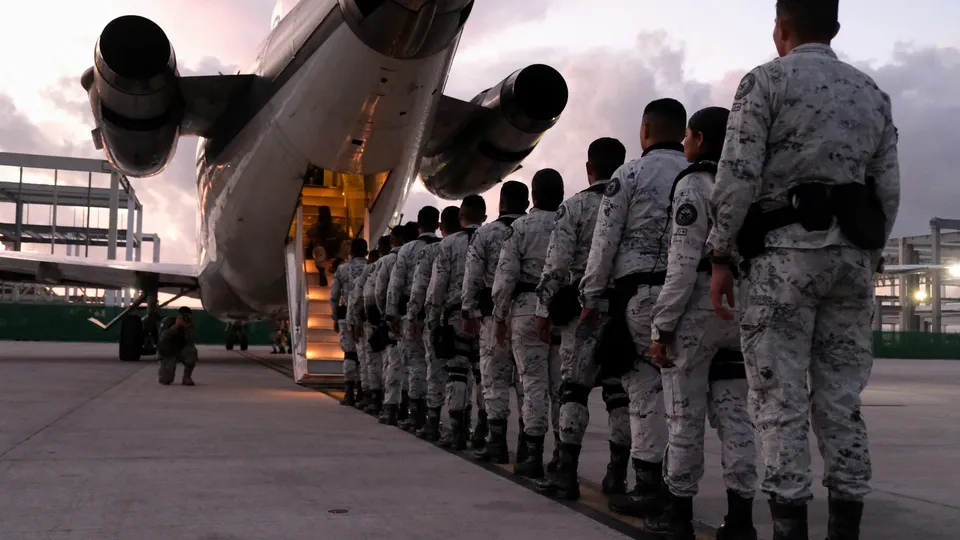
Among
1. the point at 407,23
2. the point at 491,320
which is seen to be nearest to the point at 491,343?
the point at 491,320

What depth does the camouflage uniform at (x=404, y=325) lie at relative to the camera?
294 inches

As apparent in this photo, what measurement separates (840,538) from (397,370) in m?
5.38

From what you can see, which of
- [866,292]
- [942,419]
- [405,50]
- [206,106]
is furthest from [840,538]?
[206,106]

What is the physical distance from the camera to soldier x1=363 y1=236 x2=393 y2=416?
846 centimetres

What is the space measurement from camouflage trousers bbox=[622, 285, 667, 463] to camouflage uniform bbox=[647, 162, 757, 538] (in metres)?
0.34

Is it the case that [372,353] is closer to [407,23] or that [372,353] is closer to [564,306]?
[407,23]

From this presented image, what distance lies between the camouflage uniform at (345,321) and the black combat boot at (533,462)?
449 cm

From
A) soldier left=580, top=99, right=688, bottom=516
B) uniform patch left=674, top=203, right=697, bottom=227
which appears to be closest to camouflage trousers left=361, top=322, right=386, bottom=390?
soldier left=580, top=99, right=688, bottom=516

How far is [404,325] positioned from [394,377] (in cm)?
73

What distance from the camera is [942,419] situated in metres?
9.05

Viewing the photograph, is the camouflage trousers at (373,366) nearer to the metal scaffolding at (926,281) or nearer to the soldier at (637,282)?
the soldier at (637,282)

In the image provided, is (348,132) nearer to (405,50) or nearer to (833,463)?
(405,50)

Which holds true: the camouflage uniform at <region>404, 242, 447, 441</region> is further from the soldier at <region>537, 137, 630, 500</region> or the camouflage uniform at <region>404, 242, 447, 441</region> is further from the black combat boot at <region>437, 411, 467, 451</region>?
the soldier at <region>537, 137, 630, 500</region>

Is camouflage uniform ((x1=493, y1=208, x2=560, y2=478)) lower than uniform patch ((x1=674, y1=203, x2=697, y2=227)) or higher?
lower
